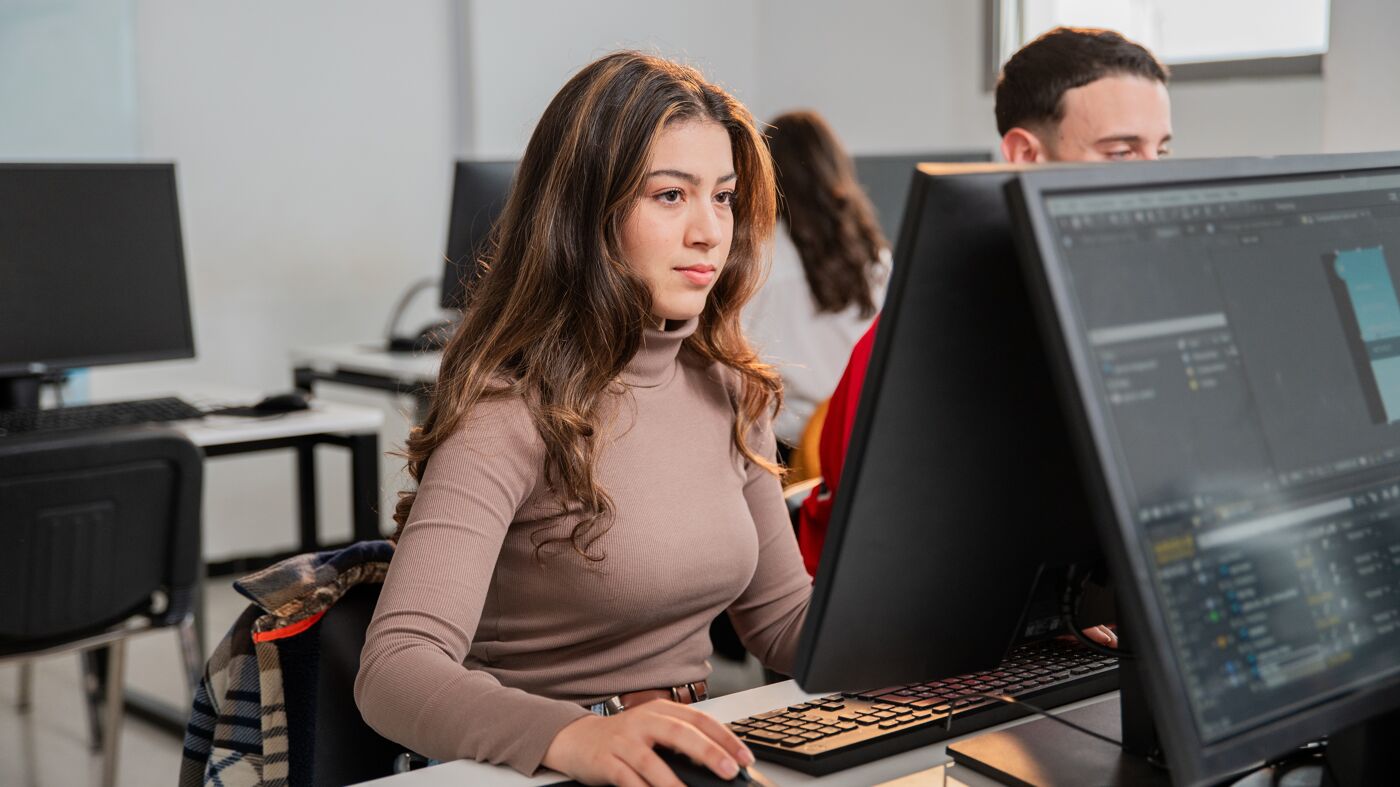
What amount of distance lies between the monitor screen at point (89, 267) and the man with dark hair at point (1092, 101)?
211 centimetres

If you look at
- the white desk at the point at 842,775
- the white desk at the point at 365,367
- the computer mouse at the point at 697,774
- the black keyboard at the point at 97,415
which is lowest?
the white desk at the point at 842,775

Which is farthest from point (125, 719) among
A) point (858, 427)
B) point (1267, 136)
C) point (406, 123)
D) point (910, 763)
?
point (1267, 136)

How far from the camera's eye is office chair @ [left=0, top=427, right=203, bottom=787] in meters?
2.19

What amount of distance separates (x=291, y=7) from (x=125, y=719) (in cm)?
226

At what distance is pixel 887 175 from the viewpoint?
4098 millimetres

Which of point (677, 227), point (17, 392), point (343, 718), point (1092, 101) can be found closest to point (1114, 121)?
point (1092, 101)

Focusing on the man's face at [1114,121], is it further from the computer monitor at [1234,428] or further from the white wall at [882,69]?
the white wall at [882,69]

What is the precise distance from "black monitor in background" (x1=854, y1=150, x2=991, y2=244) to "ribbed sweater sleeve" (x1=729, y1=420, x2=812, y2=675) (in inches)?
104

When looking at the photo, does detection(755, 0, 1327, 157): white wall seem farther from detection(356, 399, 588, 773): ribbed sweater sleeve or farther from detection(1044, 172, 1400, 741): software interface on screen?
detection(1044, 172, 1400, 741): software interface on screen

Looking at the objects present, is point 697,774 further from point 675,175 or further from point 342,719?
point 675,175

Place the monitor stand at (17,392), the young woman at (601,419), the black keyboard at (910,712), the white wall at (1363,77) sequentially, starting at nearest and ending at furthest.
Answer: the black keyboard at (910,712)
the young woman at (601,419)
the white wall at (1363,77)
the monitor stand at (17,392)

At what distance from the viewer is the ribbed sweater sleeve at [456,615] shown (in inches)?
39.4

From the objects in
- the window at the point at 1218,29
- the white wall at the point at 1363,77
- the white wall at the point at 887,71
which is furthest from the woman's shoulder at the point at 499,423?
the white wall at the point at 887,71

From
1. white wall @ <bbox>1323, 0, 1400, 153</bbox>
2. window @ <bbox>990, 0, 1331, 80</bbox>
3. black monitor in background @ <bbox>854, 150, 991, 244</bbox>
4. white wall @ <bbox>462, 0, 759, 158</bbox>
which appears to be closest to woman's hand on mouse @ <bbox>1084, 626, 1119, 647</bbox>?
white wall @ <bbox>1323, 0, 1400, 153</bbox>
